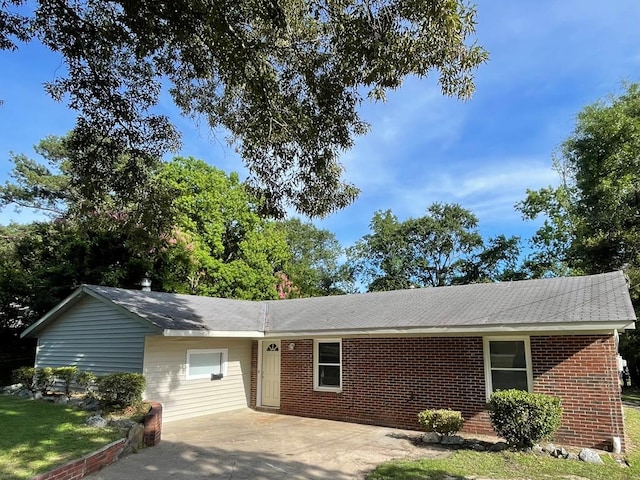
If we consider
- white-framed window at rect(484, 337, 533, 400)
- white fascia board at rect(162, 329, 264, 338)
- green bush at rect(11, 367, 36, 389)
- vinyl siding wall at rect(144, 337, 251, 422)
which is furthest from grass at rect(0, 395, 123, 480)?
white-framed window at rect(484, 337, 533, 400)

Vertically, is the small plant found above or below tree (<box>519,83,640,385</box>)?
below

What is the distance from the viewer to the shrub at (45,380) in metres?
12.9

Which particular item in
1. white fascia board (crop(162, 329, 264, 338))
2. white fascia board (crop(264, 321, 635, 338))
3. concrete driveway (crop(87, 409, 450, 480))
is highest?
white fascia board (crop(264, 321, 635, 338))

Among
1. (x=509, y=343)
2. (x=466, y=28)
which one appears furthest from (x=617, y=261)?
(x=466, y=28)

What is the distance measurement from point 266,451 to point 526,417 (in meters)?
4.88

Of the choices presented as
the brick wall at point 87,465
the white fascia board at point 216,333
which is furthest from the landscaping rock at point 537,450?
the white fascia board at point 216,333

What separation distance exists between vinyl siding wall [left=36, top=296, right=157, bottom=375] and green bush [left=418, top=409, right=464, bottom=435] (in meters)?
6.91

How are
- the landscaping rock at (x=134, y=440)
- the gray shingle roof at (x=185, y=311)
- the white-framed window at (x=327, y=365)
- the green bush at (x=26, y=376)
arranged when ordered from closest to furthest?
the landscaping rock at (x=134, y=440), the gray shingle roof at (x=185, y=311), the white-framed window at (x=327, y=365), the green bush at (x=26, y=376)

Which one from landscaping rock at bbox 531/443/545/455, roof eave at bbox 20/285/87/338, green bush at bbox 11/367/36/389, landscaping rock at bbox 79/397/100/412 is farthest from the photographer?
green bush at bbox 11/367/36/389

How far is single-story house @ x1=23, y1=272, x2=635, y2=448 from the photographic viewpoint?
9328 mm

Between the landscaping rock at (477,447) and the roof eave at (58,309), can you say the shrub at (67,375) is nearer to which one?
the roof eave at (58,309)

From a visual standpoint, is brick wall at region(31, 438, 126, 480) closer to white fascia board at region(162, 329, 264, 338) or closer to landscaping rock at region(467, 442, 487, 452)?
white fascia board at region(162, 329, 264, 338)

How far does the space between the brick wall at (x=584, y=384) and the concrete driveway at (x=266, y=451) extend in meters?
2.85

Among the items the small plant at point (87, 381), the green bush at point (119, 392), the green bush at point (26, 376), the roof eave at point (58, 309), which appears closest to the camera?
the green bush at point (119, 392)
